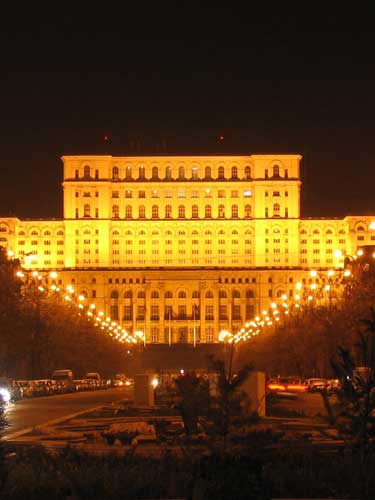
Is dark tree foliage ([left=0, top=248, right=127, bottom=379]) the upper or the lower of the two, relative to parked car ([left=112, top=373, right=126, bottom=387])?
upper

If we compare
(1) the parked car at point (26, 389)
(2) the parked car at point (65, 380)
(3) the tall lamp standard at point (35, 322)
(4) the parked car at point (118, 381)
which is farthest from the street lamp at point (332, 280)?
(1) the parked car at point (26, 389)

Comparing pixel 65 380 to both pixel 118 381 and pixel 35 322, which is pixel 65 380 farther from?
pixel 118 381

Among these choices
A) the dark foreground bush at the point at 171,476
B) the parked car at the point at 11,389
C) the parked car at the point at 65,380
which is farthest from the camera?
the parked car at the point at 65,380

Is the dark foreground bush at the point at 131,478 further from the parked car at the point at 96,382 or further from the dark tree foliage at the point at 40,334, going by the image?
the parked car at the point at 96,382

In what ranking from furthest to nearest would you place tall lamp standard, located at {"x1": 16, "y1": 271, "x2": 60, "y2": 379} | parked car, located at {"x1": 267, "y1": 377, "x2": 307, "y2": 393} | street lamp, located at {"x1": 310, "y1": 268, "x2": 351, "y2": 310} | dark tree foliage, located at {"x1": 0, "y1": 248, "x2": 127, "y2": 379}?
1. street lamp, located at {"x1": 310, "y1": 268, "x2": 351, "y2": 310}
2. tall lamp standard, located at {"x1": 16, "y1": 271, "x2": 60, "y2": 379}
3. parked car, located at {"x1": 267, "y1": 377, "x2": 307, "y2": 393}
4. dark tree foliage, located at {"x1": 0, "y1": 248, "x2": 127, "y2": 379}

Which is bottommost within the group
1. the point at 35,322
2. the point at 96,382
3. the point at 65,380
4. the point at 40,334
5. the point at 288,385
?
the point at 96,382

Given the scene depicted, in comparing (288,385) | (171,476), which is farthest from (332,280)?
(171,476)

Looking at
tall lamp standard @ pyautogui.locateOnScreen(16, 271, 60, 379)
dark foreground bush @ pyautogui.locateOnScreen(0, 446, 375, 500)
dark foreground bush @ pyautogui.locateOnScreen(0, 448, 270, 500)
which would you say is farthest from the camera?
tall lamp standard @ pyautogui.locateOnScreen(16, 271, 60, 379)

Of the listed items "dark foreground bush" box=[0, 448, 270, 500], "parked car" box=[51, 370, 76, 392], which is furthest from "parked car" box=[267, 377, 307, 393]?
"dark foreground bush" box=[0, 448, 270, 500]

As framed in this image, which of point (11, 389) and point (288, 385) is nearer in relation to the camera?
point (11, 389)

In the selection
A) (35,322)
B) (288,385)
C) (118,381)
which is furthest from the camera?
(118,381)

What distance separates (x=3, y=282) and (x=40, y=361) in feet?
57.7

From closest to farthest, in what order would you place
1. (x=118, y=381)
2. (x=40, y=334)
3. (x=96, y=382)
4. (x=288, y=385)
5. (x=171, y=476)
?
(x=171, y=476) < (x=288, y=385) < (x=40, y=334) < (x=96, y=382) < (x=118, y=381)

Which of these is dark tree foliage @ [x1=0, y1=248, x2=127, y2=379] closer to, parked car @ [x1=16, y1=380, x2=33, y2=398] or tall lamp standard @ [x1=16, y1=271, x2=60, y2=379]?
tall lamp standard @ [x1=16, y1=271, x2=60, y2=379]
